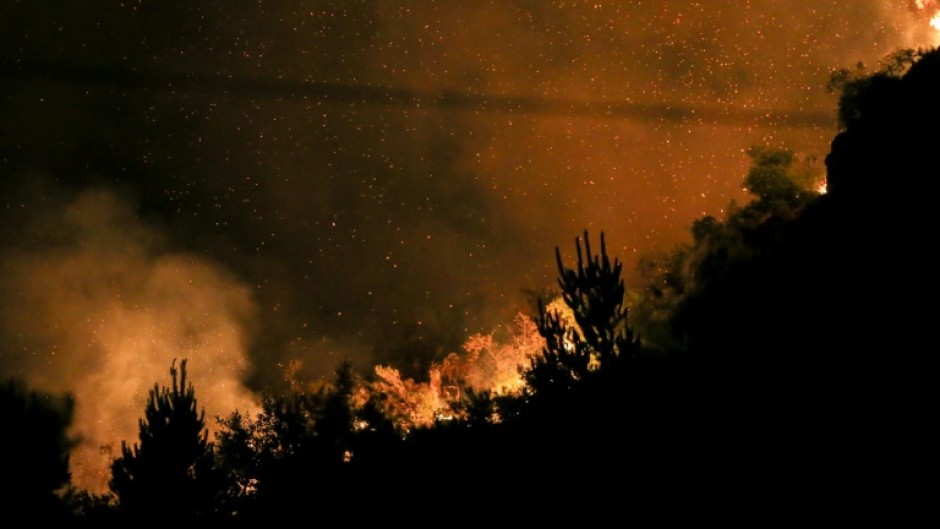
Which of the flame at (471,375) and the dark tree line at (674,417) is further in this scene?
the flame at (471,375)

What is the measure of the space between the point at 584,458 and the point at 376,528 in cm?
368

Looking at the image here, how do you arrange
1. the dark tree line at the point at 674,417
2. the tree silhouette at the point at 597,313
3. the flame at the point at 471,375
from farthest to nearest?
the flame at the point at 471,375 < the tree silhouette at the point at 597,313 < the dark tree line at the point at 674,417

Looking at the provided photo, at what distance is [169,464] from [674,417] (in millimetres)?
9214

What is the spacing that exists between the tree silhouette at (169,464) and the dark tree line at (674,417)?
0.09 ft

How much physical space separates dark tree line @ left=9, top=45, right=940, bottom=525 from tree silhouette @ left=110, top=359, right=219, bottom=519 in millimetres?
29

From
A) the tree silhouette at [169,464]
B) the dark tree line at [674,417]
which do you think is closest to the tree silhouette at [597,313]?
the dark tree line at [674,417]

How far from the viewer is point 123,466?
11398 mm

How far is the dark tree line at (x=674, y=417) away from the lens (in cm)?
837

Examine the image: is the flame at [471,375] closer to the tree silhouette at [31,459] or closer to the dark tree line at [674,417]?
the dark tree line at [674,417]

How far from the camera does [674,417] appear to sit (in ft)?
32.9

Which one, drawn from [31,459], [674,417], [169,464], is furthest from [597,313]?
[31,459]

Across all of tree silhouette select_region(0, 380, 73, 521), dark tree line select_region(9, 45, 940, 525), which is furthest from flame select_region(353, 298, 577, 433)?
tree silhouette select_region(0, 380, 73, 521)

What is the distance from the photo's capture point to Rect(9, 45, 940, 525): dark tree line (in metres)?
8.37

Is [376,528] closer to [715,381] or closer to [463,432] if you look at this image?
[463,432]
